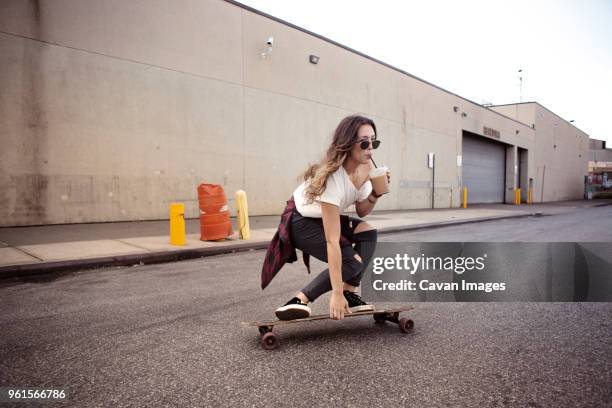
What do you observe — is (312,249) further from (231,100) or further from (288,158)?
(288,158)

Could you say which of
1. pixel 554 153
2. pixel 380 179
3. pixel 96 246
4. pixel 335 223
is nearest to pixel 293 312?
pixel 335 223

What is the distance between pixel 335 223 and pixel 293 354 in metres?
0.97

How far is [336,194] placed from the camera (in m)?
2.64

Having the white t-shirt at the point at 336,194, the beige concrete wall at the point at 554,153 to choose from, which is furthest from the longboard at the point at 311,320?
the beige concrete wall at the point at 554,153

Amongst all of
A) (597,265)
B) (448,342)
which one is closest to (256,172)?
(597,265)

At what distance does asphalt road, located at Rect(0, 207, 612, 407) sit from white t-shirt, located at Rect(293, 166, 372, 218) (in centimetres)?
101

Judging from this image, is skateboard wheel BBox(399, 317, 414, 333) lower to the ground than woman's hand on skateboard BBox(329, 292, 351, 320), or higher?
lower

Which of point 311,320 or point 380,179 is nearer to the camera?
point 380,179

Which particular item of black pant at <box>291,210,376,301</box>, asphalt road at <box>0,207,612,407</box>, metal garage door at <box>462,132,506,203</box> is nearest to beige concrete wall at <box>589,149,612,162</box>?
metal garage door at <box>462,132,506,203</box>

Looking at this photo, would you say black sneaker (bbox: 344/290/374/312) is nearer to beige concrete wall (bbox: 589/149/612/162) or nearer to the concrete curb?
the concrete curb

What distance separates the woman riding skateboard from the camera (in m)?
2.63

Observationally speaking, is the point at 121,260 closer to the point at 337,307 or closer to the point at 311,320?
the point at 311,320

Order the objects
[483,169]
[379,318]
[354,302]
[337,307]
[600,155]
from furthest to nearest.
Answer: [600,155]
[483,169]
[379,318]
[354,302]
[337,307]

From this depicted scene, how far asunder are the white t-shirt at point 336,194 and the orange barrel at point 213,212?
499 cm
